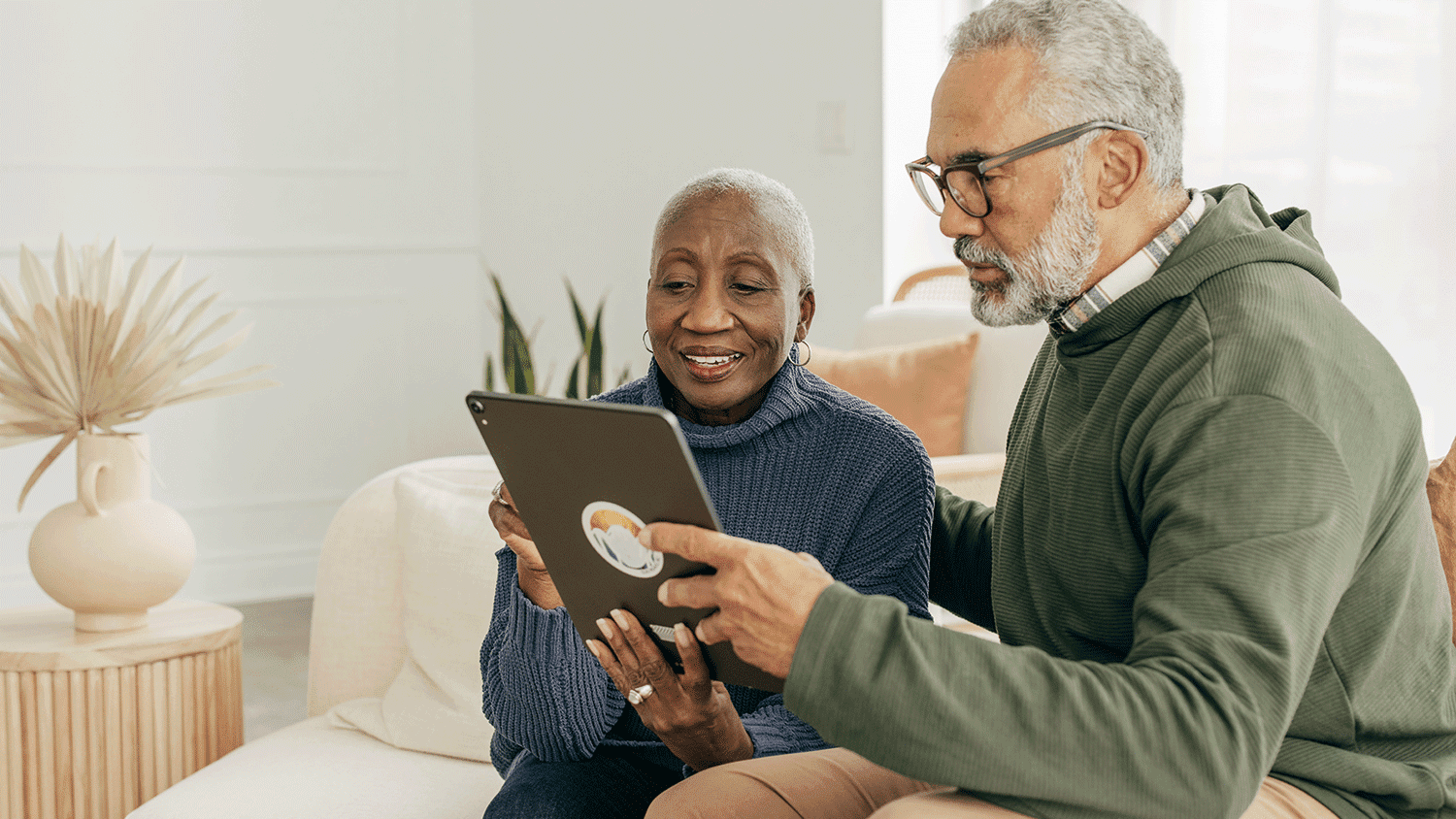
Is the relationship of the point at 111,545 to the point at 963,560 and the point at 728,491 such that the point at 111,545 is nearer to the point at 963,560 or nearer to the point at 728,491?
the point at 728,491

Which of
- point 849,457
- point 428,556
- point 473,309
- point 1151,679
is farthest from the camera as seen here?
point 473,309

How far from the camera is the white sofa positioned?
1.54 meters

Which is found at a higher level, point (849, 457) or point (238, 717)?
point (849, 457)

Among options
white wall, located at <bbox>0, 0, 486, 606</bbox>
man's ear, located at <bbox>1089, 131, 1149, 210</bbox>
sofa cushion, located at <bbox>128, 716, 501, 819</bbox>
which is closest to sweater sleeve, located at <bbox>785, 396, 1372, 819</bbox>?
man's ear, located at <bbox>1089, 131, 1149, 210</bbox>

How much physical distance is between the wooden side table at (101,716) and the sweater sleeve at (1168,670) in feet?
4.40

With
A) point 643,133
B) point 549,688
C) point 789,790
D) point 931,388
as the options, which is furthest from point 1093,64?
point 643,133

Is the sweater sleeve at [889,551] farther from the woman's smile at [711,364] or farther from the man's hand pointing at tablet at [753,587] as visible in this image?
the man's hand pointing at tablet at [753,587]

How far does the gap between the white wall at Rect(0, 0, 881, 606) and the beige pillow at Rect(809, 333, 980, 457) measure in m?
1.29

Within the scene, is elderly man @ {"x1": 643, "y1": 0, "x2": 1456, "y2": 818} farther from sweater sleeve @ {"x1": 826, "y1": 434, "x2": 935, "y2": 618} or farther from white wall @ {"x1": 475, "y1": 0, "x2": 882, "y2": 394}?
white wall @ {"x1": 475, "y1": 0, "x2": 882, "y2": 394}

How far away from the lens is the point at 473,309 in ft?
14.2

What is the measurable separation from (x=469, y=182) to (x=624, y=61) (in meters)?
0.68

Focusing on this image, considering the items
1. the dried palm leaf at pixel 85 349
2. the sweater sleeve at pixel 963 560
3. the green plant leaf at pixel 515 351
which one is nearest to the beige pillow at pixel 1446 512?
the sweater sleeve at pixel 963 560

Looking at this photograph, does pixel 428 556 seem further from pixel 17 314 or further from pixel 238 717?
pixel 17 314

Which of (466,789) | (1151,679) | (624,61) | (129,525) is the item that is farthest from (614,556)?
(624,61)
